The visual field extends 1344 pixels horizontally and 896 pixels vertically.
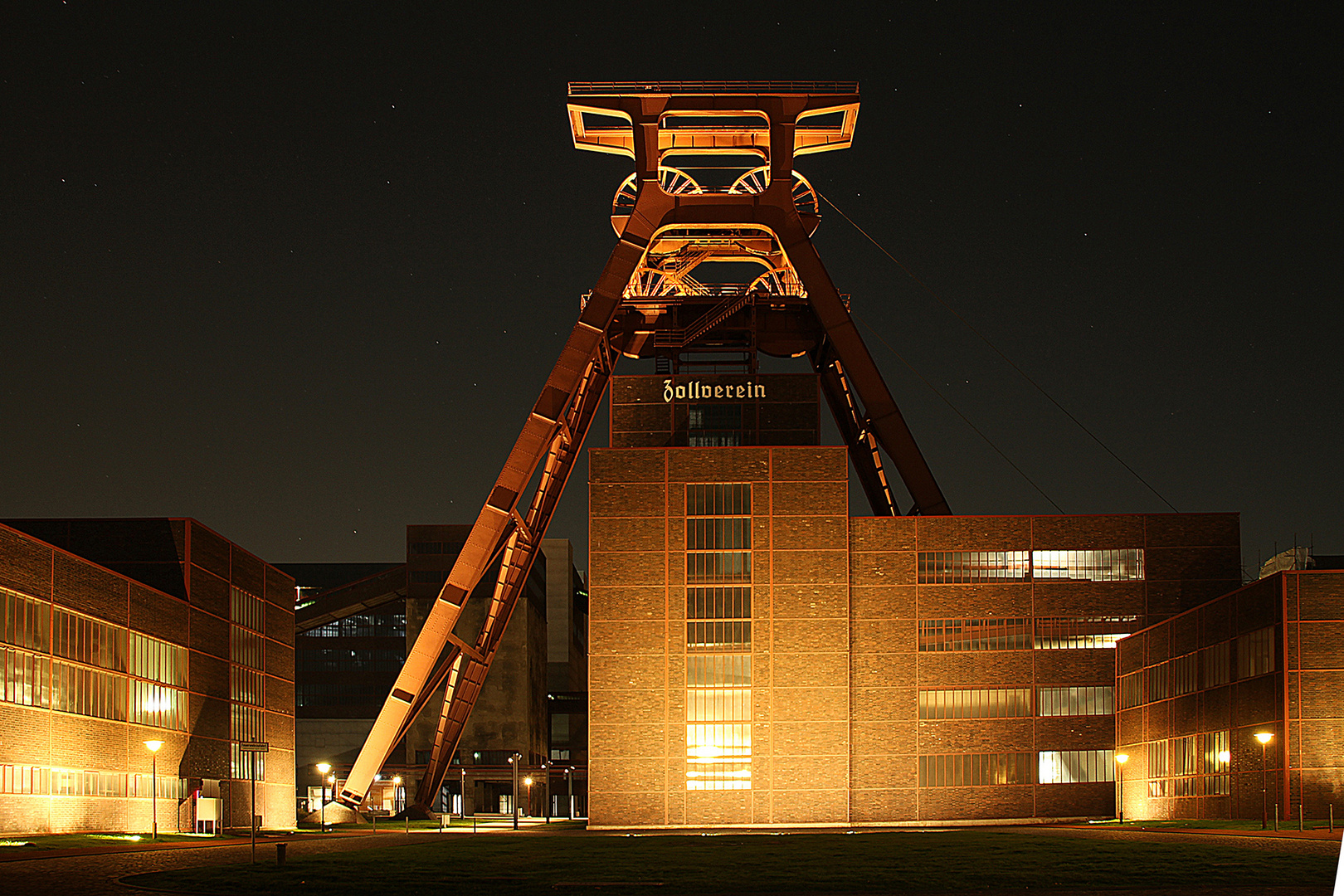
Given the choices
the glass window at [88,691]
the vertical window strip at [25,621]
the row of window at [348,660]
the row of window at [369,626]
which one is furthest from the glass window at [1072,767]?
the row of window at [369,626]

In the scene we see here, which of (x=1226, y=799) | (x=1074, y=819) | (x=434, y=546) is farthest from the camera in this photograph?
(x=434, y=546)

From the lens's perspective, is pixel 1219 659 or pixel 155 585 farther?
pixel 155 585

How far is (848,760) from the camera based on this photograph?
6438 cm

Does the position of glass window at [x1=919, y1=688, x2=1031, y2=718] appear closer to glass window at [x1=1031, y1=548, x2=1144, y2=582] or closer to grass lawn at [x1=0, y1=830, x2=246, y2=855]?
glass window at [x1=1031, y1=548, x2=1144, y2=582]

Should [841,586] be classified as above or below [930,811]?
above

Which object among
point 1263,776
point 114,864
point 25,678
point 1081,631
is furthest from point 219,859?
point 1081,631

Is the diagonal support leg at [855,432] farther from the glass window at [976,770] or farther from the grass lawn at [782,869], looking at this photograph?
the grass lawn at [782,869]

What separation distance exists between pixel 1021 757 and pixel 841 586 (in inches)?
414

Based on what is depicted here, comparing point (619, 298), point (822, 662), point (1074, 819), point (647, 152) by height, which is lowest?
point (1074, 819)

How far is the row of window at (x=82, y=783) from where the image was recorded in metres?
42.5

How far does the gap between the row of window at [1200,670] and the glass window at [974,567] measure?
20.6 ft

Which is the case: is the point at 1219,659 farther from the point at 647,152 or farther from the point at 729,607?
the point at 647,152

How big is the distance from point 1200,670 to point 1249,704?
5.46 meters

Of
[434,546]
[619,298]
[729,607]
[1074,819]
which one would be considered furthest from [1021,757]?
[434,546]
